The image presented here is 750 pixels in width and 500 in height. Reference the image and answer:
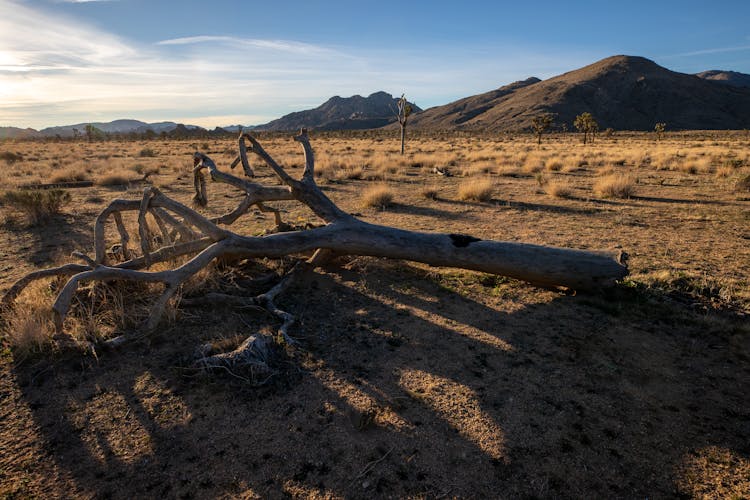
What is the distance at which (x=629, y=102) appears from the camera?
344ft

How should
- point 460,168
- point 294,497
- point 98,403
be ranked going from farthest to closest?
point 460,168 → point 98,403 → point 294,497

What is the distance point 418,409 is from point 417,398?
0.13m

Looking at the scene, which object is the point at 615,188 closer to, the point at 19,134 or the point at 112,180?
the point at 112,180

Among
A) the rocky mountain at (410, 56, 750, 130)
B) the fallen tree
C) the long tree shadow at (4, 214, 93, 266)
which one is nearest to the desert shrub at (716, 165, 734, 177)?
the fallen tree

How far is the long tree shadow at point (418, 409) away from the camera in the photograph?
2.55 m

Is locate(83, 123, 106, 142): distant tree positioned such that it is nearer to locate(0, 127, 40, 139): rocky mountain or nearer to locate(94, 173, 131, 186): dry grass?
locate(0, 127, 40, 139): rocky mountain

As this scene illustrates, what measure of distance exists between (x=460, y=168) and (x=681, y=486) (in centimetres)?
1657

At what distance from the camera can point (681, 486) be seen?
2482 mm

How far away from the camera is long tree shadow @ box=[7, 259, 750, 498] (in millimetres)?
2547

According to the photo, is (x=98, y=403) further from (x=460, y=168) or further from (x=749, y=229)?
(x=460, y=168)

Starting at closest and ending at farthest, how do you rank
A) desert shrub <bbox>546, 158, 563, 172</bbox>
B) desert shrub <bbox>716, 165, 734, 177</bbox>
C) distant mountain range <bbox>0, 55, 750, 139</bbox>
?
1. desert shrub <bbox>716, 165, 734, 177</bbox>
2. desert shrub <bbox>546, 158, 563, 172</bbox>
3. distant mountain range <bbox>0, 55, 750, 139</bbox>

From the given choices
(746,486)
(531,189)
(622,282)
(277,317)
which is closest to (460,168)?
(531,189)

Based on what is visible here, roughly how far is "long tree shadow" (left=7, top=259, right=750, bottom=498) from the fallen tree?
525 mm

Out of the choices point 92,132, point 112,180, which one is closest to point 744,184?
point 112,180
